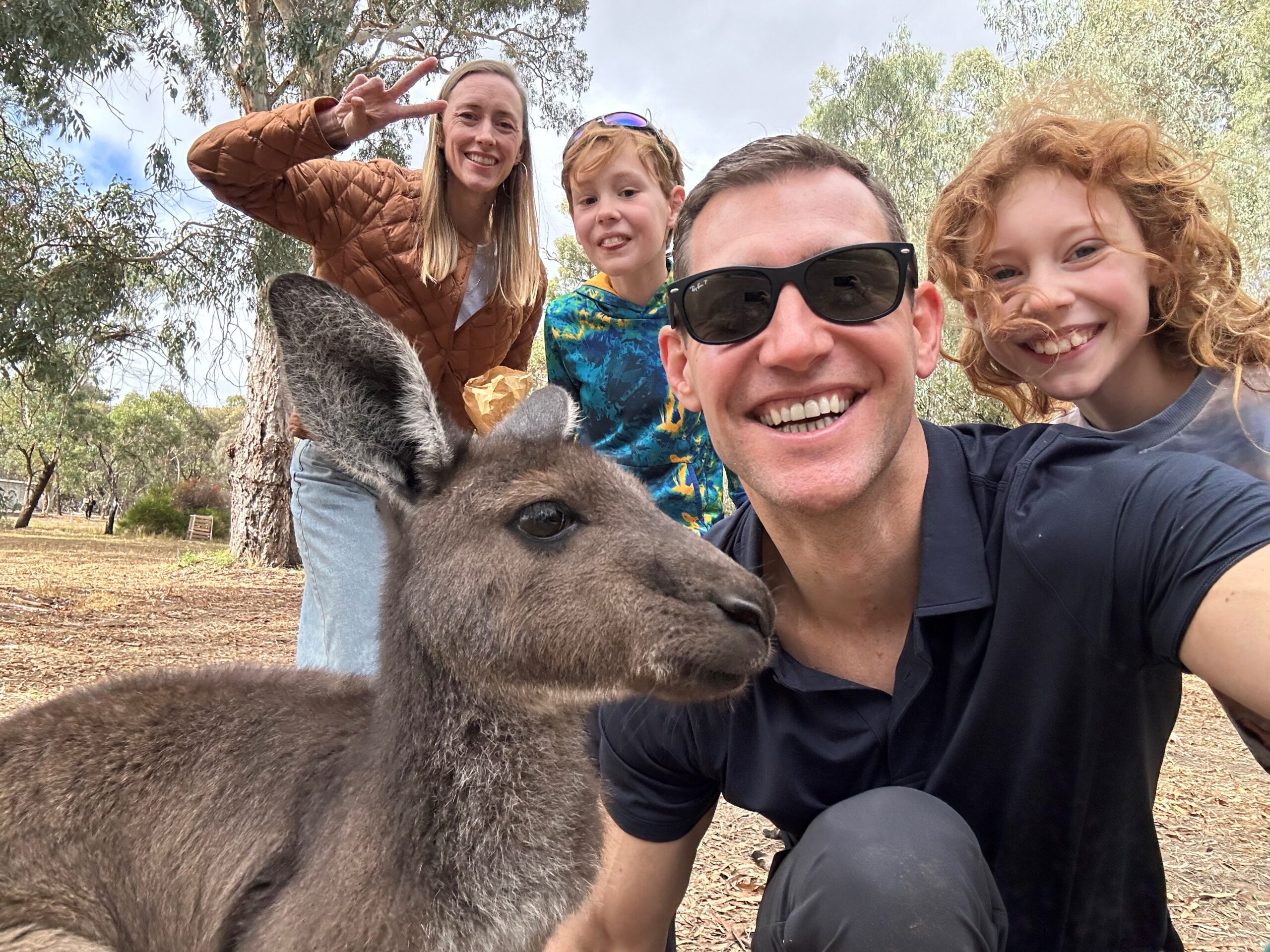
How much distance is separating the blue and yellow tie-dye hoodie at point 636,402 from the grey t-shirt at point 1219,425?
1467mm

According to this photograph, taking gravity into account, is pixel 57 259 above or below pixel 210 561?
above

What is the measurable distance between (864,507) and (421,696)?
3.77 ft

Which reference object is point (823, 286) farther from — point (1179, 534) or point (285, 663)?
point (285, 663)

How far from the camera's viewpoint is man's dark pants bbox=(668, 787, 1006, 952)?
1.80m

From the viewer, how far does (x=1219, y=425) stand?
2766 mm

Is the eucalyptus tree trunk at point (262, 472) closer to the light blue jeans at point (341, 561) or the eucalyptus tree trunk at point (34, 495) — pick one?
the light blue jeans at point (341, 561)

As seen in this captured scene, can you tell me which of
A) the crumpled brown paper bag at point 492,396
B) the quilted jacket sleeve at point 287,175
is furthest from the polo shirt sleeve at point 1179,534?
the quilted jacket sleeve at point 287,175

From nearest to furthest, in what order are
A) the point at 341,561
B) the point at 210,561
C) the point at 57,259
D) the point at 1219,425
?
the point at 1219,425 < the point at 341,561 < the point at 57,259 < the point at 210,561

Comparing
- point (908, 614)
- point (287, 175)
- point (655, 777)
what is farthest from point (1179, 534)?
point (287, 175)

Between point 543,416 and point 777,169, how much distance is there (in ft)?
3.14

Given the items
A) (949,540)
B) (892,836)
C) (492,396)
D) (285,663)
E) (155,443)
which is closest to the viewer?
(892,836)

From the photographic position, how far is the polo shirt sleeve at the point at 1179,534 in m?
1.67

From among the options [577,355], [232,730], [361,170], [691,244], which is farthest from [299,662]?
[691,244]

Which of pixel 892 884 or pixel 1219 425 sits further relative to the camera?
pixel 1219 425
